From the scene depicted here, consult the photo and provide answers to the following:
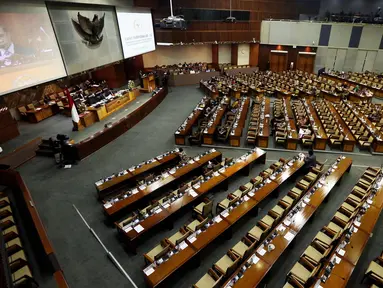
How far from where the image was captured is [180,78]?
22.6m

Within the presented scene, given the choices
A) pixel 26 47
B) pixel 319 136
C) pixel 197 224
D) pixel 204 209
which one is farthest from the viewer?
pixel 319 136

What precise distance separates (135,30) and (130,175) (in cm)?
1261

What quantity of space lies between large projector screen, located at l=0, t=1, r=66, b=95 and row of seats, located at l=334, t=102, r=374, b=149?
14052mm

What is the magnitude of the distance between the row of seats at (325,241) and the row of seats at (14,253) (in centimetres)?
549

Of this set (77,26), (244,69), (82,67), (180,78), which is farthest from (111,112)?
(244,69)

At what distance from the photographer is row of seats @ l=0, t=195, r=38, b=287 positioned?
5.28 m

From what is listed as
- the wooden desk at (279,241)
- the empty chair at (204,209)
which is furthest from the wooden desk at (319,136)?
the empty chair at (204,209)

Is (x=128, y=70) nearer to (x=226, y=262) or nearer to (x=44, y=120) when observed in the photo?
(x=44, y=120)

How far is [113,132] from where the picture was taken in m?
12.5

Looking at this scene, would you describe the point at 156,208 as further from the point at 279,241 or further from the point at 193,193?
the point at 279,241

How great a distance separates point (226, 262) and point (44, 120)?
13970mm

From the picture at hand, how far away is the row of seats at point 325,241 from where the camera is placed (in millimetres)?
5057

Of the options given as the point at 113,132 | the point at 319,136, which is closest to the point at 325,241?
the point at 319,136

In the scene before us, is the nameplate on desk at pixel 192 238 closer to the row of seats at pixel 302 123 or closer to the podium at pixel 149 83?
the row of seats at pixel 302 123
